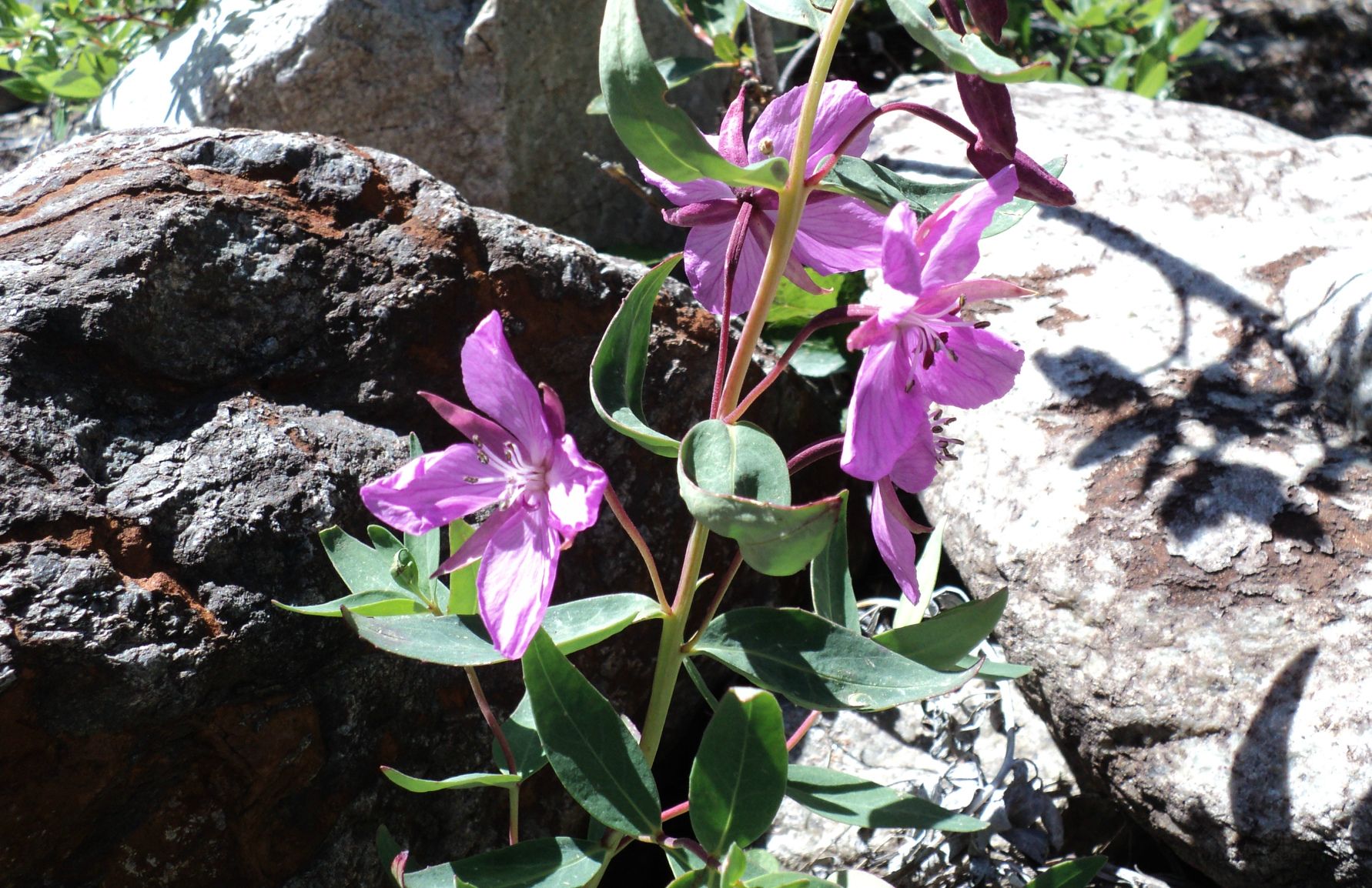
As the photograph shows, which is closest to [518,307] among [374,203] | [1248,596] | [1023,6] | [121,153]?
[374,203]

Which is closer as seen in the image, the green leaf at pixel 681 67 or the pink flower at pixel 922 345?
the pink flower at pixel 922 345

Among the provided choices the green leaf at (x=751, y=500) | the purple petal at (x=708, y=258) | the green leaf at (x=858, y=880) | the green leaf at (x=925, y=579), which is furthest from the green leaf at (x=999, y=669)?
the purple petal at (x=708, y=258)

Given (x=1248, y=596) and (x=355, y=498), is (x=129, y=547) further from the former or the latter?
(x=1248, y=596)

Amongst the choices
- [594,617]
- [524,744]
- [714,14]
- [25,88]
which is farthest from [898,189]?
[25,88]

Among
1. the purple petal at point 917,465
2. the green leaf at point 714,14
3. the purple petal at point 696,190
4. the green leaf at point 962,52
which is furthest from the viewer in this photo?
the green leaf at point 714,14

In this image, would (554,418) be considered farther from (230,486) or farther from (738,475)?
(230,486)

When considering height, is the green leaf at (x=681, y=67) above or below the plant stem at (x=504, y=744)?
above

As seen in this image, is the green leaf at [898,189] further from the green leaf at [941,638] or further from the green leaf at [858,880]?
the green leaf at [858,880]
